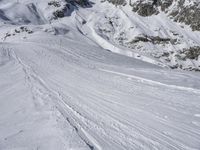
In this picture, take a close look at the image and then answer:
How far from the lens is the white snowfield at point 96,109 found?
796 centimetres

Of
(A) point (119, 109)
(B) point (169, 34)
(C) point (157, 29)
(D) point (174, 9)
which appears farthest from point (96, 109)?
(D) point (174, 9)

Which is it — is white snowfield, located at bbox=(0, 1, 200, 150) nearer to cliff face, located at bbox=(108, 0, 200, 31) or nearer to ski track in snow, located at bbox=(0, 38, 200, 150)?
ski track in snow, located at bbox=(0, 38, 200, 150)

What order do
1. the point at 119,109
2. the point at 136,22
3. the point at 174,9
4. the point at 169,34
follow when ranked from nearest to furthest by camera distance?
the point at 119,109 < the point at 169,34 < the point at 136,22 < the point at 174,9

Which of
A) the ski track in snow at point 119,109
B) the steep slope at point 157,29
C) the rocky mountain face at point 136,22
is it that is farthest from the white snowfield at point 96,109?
the steep slope at point 157,29

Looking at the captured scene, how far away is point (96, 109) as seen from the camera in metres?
10.4

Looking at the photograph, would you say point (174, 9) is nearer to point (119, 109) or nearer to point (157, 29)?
point (157, 29)

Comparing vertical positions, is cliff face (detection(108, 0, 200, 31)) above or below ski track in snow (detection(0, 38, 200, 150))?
above

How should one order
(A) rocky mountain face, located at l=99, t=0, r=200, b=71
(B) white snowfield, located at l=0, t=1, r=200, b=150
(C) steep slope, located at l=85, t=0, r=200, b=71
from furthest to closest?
(C) steep slope, located at l=85, t=0, r=200, b=71, (A) rocky mountain face, located at l=99, t=0, r=200, b=71, (B) white snowfield, located at l=0, t=1, r=200, b=150

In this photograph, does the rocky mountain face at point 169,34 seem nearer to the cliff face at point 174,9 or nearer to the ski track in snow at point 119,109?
the cliff face at point 174,9

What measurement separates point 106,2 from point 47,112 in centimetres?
5696

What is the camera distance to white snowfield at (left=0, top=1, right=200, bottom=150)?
313 inches

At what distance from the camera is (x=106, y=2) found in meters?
64.8

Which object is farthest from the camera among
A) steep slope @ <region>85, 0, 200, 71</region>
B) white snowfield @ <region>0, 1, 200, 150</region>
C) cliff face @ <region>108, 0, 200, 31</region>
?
cliff face @ <region>108, 0, 200, 31</region>

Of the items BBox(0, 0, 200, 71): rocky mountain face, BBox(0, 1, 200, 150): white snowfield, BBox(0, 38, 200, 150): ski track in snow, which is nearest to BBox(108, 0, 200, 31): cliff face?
BBox(0, 0, 200, 71): rocky mountain face
